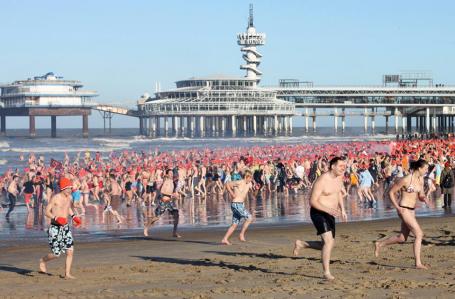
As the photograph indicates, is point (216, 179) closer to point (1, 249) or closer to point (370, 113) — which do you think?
point (1, 249)

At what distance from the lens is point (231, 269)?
11828 mm

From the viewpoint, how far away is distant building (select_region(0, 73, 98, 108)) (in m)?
133

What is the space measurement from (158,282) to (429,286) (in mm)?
2996

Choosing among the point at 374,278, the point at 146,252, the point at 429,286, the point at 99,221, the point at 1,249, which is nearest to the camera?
the point at 429,286

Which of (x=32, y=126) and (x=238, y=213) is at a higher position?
(x=32, y=126)

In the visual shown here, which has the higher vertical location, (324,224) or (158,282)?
(324,224)

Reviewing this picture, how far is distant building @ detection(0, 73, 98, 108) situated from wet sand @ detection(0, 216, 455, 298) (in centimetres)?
11943

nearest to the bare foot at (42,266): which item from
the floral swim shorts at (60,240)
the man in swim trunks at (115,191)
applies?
the floral swim shorts at (60,240)

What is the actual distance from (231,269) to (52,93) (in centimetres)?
12462

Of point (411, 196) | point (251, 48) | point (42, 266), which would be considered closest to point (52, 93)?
point (251, 48)

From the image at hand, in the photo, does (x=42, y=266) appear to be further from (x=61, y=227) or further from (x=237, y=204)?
(x=237, y=204)

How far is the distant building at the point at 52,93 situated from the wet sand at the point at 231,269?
119434 mm

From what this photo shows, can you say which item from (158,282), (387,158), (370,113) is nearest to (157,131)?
(370,113)

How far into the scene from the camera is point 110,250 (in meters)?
14.3
